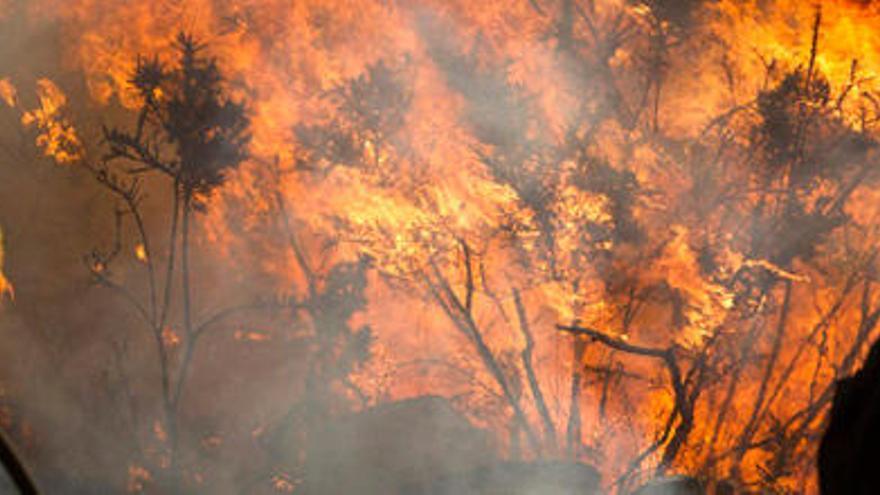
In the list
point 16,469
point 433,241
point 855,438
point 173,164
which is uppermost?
point 173,164

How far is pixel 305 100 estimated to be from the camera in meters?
2.24

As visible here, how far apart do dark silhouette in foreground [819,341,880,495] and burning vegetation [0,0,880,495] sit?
1102 millimetres

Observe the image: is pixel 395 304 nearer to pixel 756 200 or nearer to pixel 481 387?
pixel 481 387

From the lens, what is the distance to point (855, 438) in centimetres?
102

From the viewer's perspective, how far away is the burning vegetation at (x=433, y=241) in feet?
7.01

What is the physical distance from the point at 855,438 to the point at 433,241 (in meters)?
1.38

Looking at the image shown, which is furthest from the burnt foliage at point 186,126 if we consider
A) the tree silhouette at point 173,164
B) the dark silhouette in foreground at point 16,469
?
the dark silhouette in foreground at point 16,469

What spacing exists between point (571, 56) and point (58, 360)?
1796 millimetres

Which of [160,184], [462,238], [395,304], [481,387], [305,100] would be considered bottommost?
[481,387]

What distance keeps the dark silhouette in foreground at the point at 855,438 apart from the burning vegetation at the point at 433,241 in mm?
1102

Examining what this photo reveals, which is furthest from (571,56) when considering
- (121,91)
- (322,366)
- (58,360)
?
(58,360)

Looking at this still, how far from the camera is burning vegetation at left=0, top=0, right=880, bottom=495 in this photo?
214 centimetres

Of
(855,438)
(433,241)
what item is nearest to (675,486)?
(433,241)

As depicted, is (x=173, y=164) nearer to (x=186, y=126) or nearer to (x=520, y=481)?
(x=186, y=126)
